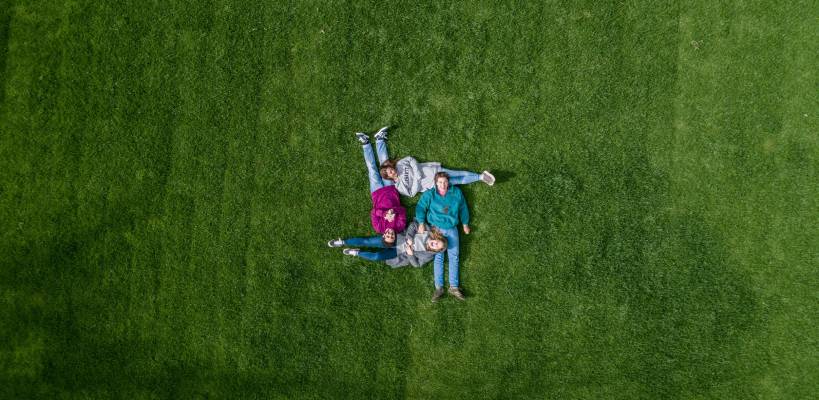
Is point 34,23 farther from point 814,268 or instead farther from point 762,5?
point 814,268

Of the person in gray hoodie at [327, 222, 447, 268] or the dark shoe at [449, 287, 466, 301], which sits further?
the dark shoe at [449, 287, 466, 301]

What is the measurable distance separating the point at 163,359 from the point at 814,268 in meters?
9.96

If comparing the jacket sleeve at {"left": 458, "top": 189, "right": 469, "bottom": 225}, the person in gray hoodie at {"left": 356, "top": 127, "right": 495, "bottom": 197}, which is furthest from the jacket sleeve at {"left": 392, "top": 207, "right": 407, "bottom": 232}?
the jacket sleeve at {"left": 458, "top": 189, "right": 469, "bottom": 225}

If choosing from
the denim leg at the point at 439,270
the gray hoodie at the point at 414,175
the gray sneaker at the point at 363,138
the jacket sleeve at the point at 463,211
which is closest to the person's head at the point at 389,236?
the gray hoodie at the point at 414,175

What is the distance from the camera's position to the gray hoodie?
21.8ft

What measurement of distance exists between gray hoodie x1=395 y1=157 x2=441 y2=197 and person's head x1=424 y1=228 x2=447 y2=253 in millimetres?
738

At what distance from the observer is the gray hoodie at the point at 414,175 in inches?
261

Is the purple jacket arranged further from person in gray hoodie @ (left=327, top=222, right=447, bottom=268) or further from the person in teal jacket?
the person in teal jacket

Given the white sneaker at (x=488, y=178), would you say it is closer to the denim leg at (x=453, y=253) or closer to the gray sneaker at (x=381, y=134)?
the denim leg at (x=453, y=253)

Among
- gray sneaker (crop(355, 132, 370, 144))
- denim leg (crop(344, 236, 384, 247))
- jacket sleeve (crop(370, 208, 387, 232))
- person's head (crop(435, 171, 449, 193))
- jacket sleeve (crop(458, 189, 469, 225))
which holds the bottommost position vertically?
denim leg (crop(344, 236, 384, 247))

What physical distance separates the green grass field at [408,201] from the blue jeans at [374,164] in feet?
0.93

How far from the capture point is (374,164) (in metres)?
6.72

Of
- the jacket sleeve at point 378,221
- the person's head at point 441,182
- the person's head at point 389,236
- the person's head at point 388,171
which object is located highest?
the person's head at point 388,171

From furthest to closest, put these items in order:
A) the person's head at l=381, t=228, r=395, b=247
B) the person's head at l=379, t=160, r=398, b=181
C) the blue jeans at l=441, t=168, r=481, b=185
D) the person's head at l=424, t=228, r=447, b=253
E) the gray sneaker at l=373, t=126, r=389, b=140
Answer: the gray sneaker at l=373, t=126, r=389, b=140 < the blue jeans at l=441, t=168, r=481, b=185 < the person's head at l=379, t=160, r=398, b=181 < the person's head at l=381, t=228, r=395, b=247 < the person's head at l=424, t=228, r=447, b=253
